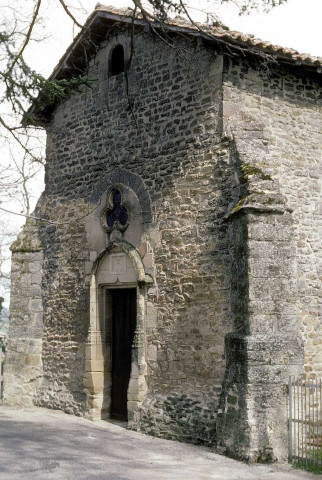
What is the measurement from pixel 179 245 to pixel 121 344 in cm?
241

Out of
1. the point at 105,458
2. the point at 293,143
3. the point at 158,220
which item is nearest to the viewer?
the point at 105,458

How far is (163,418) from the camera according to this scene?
965cm

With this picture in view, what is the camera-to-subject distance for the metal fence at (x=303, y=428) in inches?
304

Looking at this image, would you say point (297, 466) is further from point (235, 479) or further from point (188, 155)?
point (188, 155)

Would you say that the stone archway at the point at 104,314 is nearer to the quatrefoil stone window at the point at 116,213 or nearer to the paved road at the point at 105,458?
the quatrefoil stone window at the point at 116,213

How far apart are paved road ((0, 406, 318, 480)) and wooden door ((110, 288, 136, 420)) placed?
840 millimetres

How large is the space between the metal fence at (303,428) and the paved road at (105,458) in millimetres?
265

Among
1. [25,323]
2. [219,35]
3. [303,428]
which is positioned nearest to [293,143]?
[219,35]

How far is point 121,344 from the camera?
1111 cm

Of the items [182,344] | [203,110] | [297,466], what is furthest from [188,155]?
[297,466]

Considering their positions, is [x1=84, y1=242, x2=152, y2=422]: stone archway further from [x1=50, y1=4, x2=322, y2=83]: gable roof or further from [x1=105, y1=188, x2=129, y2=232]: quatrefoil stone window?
[x1=50, y1=4, x2=322, y2=83]: gable roof

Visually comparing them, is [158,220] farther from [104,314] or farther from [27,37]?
[27,37]

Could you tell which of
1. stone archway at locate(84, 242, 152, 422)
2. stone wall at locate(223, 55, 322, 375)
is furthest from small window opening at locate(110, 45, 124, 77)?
stone archway at locate(84, 242, 152, 422)

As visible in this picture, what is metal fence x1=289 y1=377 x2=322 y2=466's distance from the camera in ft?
25.3
